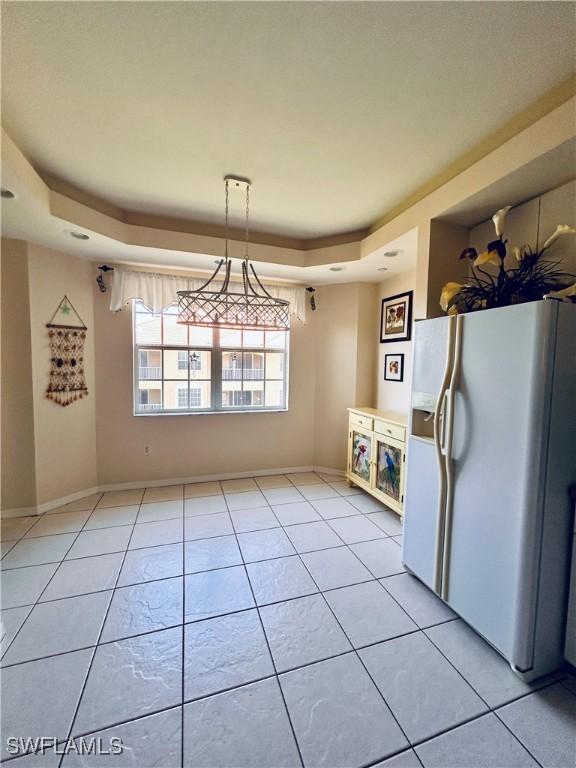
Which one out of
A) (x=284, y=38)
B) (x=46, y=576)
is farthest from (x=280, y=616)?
(x=284, y=38)

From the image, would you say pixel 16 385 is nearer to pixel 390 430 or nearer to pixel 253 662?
pixel 253 662

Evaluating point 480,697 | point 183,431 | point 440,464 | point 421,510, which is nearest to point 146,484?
point 183,431

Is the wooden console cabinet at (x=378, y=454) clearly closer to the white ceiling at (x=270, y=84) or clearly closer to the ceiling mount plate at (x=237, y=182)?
the white ceiling at (x=270, y=84)

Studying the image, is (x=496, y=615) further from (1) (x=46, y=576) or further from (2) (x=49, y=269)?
(2) (x=49, y=269)

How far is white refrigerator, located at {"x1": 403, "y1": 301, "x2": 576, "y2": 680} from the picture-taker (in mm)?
1351

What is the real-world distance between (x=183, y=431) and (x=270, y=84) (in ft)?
10.2

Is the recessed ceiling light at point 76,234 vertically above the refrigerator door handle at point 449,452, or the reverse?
the recessed ceiling light at point 76,234

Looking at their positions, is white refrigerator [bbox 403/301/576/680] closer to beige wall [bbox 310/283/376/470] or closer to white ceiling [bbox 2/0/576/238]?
white ceiling [bbox 2/0/576/238]

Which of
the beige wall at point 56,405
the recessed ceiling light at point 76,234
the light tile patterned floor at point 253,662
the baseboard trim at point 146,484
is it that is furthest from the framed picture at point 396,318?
the beige wall at point 56,405

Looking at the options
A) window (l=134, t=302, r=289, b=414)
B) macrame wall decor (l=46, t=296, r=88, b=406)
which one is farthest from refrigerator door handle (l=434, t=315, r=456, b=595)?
macrame wall decor (l=46, t=296, r=88, b=406)

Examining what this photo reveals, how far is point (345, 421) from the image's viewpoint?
12.6ft

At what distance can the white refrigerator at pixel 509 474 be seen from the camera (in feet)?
4.43

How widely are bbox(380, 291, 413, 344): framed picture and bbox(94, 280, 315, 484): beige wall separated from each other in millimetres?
922

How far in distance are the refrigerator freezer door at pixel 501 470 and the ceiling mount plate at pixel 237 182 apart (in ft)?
5.63
